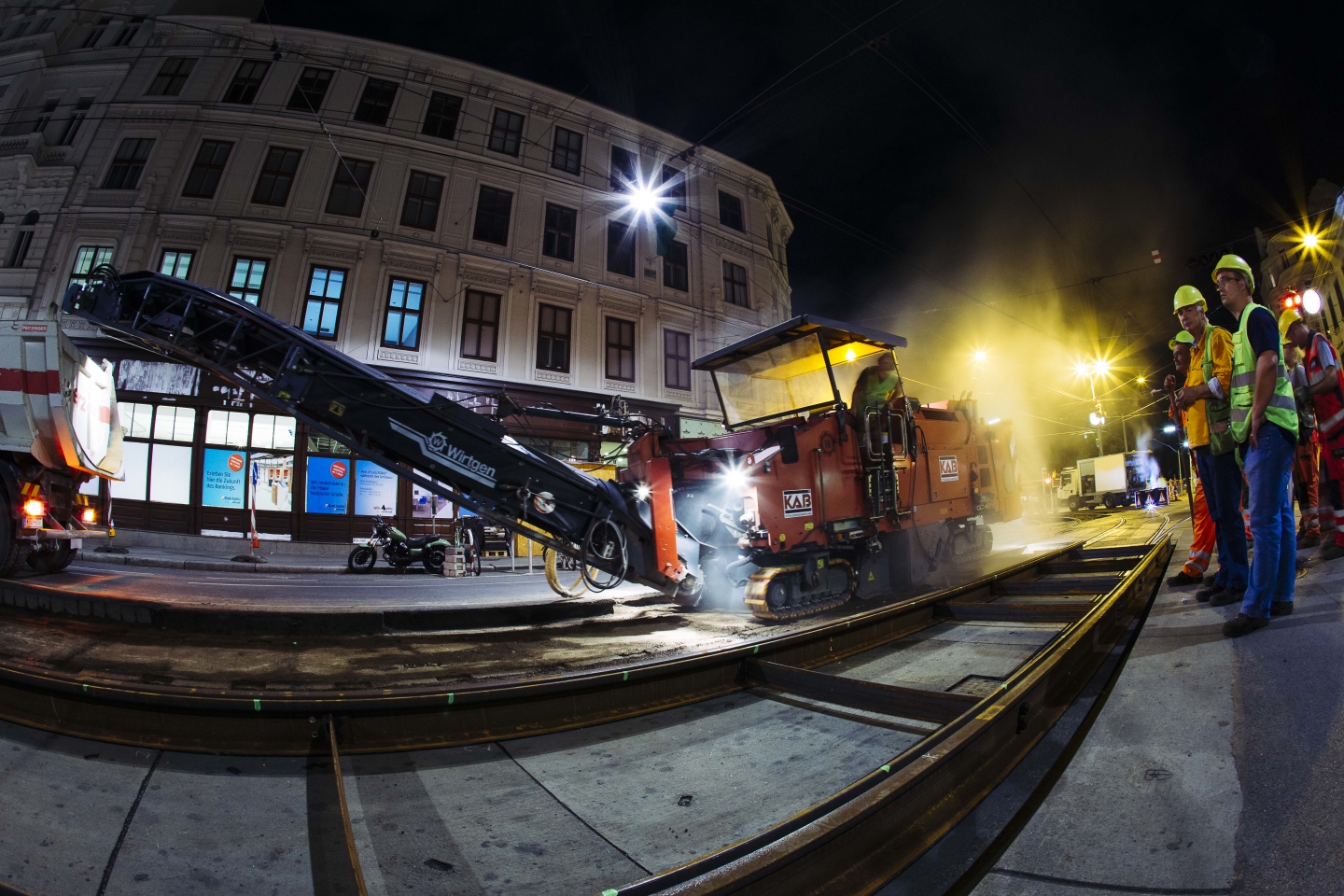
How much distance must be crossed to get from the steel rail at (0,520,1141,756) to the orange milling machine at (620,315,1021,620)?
2380mm

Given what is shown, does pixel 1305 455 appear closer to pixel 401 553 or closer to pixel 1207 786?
pixel 1207 786

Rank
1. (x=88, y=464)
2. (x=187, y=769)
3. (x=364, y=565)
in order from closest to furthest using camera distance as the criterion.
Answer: (x=187, y=769), (x=88, y=464), (x=364, y=565)

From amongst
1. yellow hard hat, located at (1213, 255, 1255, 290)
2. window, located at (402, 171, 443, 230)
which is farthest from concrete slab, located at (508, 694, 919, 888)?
window, located at (402, 171, 443, 230)

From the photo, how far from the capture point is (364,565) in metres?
11.5

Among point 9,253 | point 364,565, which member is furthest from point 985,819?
point 9,253

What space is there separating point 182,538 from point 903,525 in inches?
686

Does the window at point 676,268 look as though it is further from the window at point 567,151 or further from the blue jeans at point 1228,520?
the blue jeans at point 1228,520

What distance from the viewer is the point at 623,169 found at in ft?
63.3

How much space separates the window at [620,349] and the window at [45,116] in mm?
18106

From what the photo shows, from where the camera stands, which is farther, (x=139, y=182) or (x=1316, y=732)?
(x=139, y=182)

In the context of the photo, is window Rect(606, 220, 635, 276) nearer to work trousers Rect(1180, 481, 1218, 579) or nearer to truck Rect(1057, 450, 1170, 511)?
work trousers Rect(1180, 481, 1218, 579)

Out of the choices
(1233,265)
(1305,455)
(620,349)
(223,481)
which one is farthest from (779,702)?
(223,481)

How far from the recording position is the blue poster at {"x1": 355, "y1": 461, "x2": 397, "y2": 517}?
48.5 ft

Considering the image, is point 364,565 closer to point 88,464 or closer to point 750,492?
point 88,464
